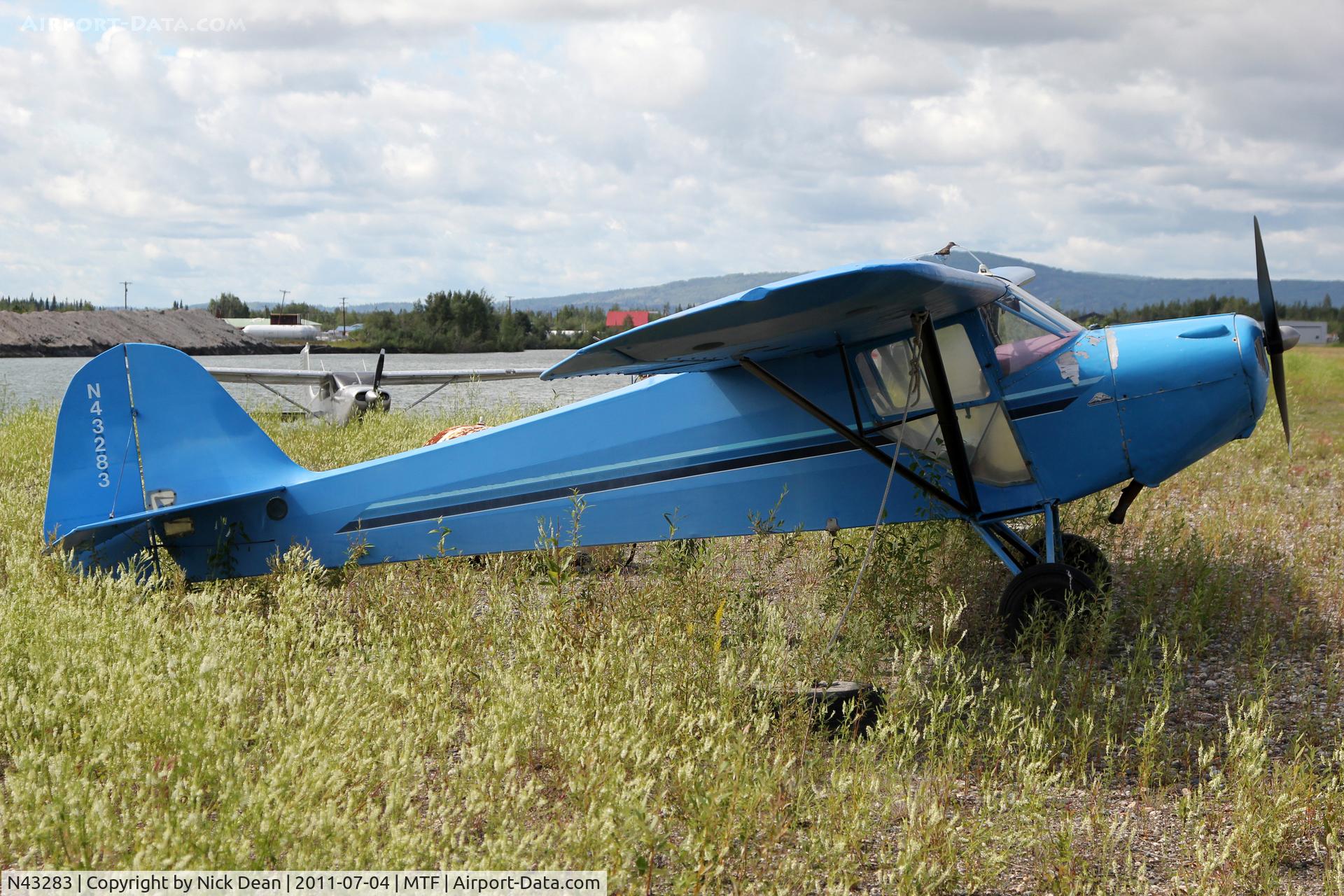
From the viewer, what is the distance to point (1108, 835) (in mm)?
3229

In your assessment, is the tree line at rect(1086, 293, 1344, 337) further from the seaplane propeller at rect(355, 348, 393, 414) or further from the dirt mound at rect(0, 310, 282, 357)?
the dirt mound at rect(0, 310, 282, 357)

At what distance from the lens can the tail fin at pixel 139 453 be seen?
6.00 m

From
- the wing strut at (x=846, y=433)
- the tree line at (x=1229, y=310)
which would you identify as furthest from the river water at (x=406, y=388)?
the tree line at (x=1229, y=310)

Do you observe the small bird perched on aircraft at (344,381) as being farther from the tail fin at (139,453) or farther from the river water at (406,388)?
the tail fin at (139,453)

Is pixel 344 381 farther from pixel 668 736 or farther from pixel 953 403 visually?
pixel 668 736

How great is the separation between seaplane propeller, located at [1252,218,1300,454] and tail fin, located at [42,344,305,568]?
6.08 m

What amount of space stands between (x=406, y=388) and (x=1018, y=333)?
5255cm

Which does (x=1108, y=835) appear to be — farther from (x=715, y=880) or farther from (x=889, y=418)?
(x=889, y=418)

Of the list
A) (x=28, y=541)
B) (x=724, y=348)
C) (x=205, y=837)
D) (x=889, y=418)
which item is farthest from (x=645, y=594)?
(x=28, y=541)

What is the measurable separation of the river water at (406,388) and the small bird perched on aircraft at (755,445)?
7.45 m

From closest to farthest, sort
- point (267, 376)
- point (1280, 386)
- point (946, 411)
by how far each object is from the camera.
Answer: point (946, 411)
point (1280, 386)
point (267, 376)

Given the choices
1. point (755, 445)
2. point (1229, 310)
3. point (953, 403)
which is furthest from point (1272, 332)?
point (1229, 310)

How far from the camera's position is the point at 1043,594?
529 centimetres

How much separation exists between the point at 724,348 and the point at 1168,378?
241 cm
